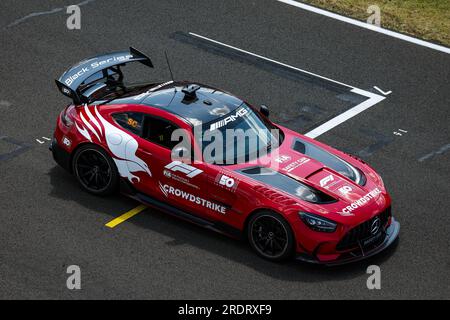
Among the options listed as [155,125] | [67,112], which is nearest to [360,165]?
[155,125]

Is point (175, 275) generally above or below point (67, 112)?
below

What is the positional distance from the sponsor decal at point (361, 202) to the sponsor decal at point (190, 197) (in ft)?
4.97

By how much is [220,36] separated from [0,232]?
23.4 ft

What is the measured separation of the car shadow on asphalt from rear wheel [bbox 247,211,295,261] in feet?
0.43

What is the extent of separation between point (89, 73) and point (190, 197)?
8.41 feet

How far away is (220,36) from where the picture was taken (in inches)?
719

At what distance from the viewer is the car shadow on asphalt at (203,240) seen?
11.9 metres

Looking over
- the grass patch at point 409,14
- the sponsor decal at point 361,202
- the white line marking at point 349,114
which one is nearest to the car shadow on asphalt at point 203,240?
the sponsor decal at point 361,202

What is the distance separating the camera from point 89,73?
1378 cm

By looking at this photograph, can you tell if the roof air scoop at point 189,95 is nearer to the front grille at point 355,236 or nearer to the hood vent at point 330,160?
the hood vent at point 330,160

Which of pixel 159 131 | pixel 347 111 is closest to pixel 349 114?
pixel 347 111

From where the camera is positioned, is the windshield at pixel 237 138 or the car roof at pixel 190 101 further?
the car roof at pixel 190 101
